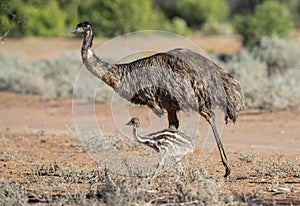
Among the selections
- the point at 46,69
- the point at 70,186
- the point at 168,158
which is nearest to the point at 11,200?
the point at 70,186

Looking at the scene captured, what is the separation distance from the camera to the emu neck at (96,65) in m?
8.95

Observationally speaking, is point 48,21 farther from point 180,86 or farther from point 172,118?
point 180,86

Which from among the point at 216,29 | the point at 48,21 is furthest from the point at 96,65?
the point at 216,29

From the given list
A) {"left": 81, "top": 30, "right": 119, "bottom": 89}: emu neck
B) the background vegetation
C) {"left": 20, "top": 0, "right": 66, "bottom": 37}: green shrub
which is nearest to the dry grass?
{"left": 81, "top": 30, "right": 119, "bottom": 89}: emu neck

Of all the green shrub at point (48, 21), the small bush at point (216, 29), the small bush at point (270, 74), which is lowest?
the small bush at point (270, 74)

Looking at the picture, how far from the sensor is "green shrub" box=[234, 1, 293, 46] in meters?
25.8


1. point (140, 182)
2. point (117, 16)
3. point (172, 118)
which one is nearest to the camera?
point (140, 182)

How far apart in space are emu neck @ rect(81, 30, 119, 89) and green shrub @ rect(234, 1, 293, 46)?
56.0 feet

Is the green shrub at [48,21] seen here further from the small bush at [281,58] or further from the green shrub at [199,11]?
the small bush at [281,58]

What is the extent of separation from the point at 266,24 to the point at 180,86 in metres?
18.0

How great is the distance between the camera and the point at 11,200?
646cm

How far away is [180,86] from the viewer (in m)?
8.56

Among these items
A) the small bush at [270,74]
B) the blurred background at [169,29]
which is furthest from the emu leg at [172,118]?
the small bush at [270,74]

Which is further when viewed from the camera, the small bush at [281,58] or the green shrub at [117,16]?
the green shrub at [117,16]
